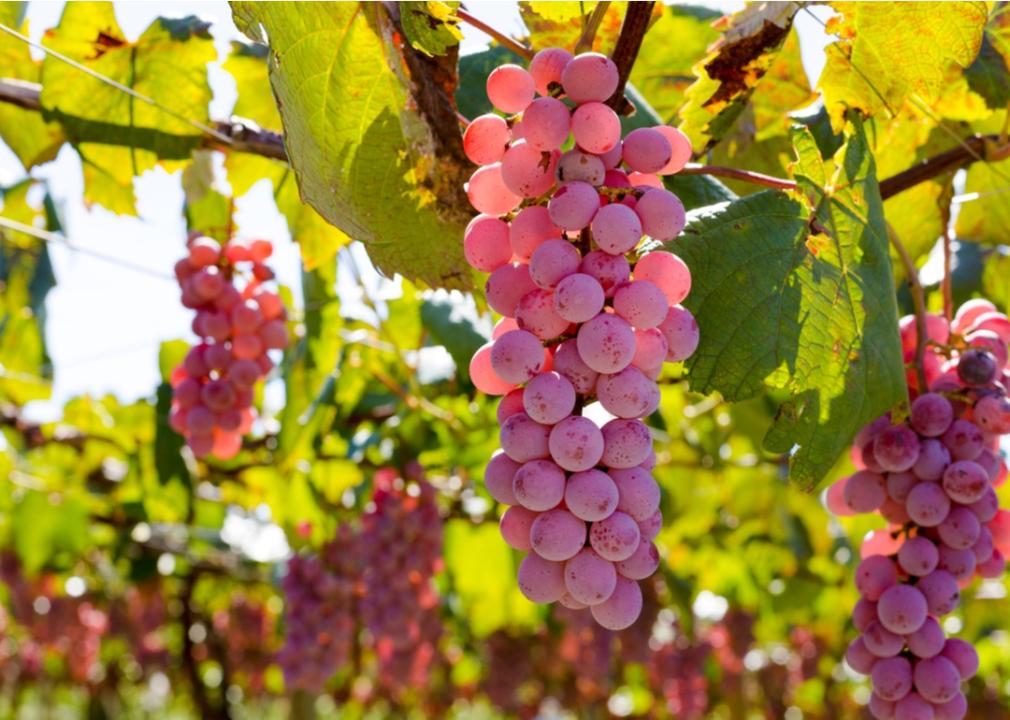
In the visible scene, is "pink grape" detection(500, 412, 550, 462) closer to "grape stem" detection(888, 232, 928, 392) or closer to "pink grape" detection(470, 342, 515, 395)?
"pink grape" detection(470, 342, 515, 395)

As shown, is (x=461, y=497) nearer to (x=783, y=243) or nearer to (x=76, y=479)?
(x=76, y=479)

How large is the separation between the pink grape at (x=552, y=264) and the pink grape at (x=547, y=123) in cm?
8

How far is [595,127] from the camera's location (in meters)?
0.72

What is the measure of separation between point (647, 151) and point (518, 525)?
0.97ft

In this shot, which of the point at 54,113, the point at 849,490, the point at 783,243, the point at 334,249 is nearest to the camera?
the point at 783,243

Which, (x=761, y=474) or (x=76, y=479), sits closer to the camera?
(x=761, y=474)

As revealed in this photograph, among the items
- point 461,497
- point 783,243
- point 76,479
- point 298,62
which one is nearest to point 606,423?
point 783,243

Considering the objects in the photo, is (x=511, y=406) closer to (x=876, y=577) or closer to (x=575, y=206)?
(x=575, y=206)

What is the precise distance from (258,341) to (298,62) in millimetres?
871

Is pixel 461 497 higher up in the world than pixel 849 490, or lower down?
lower down

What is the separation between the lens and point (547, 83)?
78 centimetres

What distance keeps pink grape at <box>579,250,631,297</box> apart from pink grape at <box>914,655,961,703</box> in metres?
0.57

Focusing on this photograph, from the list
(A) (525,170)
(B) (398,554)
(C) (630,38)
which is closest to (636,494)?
(A) (525,170)

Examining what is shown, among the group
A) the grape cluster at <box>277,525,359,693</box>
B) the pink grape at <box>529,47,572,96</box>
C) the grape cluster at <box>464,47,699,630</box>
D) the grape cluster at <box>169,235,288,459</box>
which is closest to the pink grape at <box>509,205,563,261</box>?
the grape cluster at <box>464,47,699,630</box>
